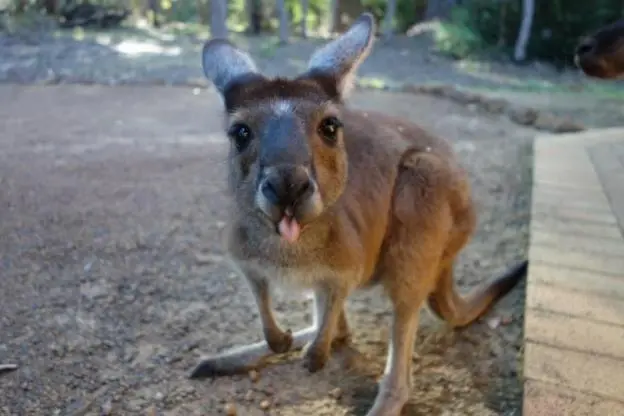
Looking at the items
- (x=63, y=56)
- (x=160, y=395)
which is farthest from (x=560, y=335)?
(x=63, y=56)

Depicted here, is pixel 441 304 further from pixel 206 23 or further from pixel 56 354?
pixel 206 23

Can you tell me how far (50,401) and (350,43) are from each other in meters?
1.35

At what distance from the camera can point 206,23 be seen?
39.7ft

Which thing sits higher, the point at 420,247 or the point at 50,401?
the point at 420,247

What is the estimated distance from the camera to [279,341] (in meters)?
2.24

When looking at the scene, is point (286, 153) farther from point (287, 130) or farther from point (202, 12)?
point (202, 12)

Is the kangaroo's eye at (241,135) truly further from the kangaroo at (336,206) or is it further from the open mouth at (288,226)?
the open mouth at (288,226)

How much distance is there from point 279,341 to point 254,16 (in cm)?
979

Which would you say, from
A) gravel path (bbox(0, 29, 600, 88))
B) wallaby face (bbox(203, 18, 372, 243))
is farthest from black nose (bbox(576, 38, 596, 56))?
gravel path (bbox(0, 29, 600, 88))

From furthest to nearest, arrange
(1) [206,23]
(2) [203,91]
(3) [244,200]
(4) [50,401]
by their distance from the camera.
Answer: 1. (1) [206,23]
2. (2) [203,91]
3. (4) [50,401]
4. (3) [244,200]

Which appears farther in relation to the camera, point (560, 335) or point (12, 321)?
point (12, 321)

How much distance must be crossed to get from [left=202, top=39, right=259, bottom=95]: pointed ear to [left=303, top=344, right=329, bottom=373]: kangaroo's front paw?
805mm

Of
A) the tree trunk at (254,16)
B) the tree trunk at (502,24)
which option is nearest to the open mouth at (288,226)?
the tree trunk at (502,24)

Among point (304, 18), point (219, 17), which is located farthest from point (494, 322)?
point (304, 18)
